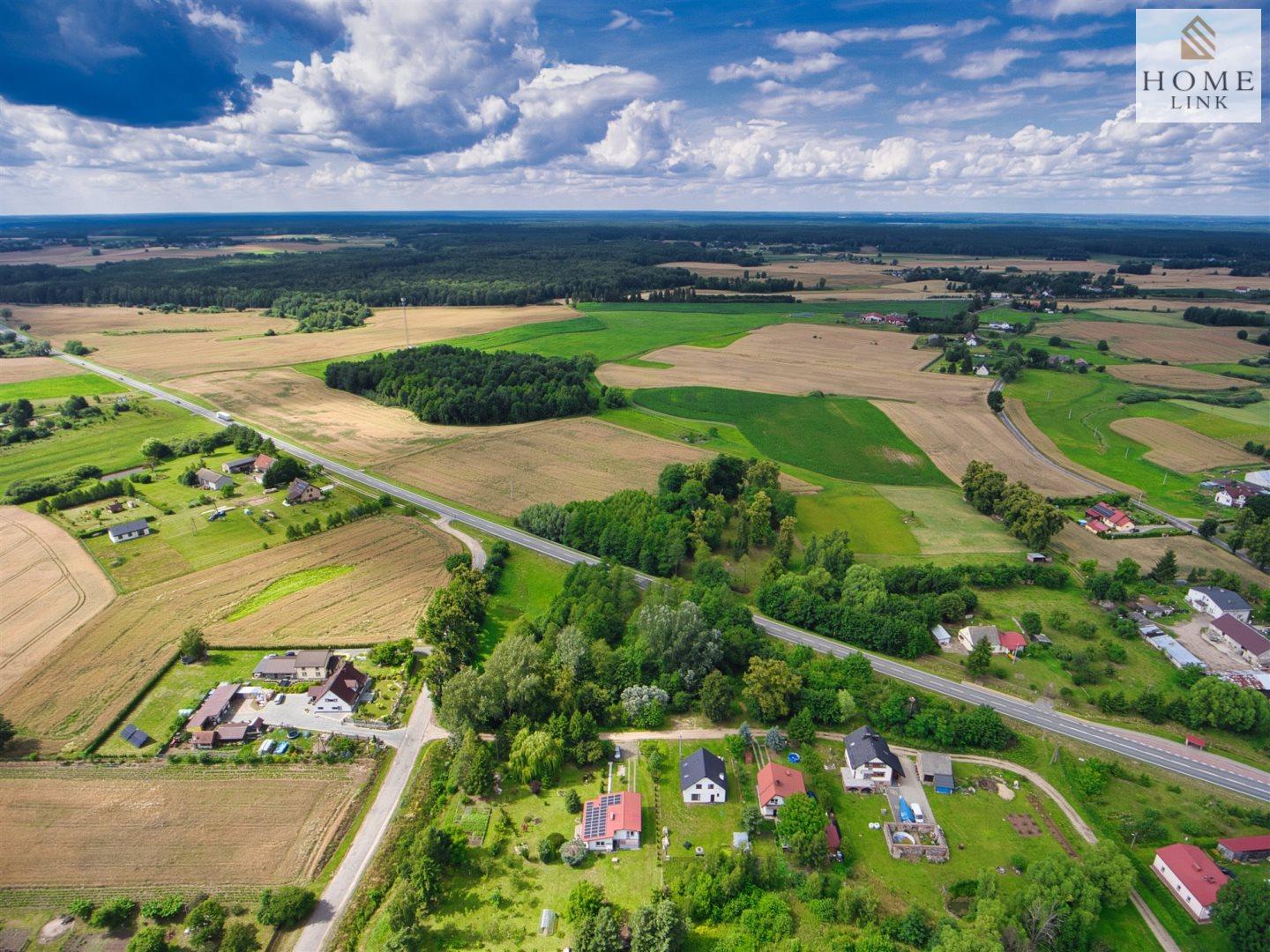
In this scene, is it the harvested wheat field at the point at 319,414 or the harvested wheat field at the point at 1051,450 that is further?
A: the harvested wheat field at the point at 319,414

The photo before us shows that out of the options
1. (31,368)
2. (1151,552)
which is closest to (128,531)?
(31,368)

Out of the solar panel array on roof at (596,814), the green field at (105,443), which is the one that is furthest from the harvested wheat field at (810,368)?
the solar panel array on roof at (596,814)

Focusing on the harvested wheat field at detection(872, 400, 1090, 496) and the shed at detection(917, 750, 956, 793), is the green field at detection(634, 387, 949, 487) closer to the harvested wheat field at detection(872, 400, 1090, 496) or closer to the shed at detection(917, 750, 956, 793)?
the harvested wheat field at detection(872, 400, 1090, 496)

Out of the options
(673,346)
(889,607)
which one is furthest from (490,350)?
(889,607)

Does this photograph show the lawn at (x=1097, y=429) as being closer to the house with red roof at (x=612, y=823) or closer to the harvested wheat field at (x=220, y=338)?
the house with red roof at (x=612, y=823)

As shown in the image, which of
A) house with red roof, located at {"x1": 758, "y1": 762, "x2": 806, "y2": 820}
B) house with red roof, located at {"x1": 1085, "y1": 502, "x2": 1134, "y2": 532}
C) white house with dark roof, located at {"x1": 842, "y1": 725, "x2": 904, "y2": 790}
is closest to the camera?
house with red roof, located at {"x1": 758, "y1": 762, "x2": 806, "y2": 820}

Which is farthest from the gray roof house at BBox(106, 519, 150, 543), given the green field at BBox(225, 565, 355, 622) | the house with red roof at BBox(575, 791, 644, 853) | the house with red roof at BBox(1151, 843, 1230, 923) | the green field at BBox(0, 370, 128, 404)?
the house with red roof at BBox(1151, 843, 1230, 923)

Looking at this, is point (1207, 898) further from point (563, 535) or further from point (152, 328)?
point (152, 328)
